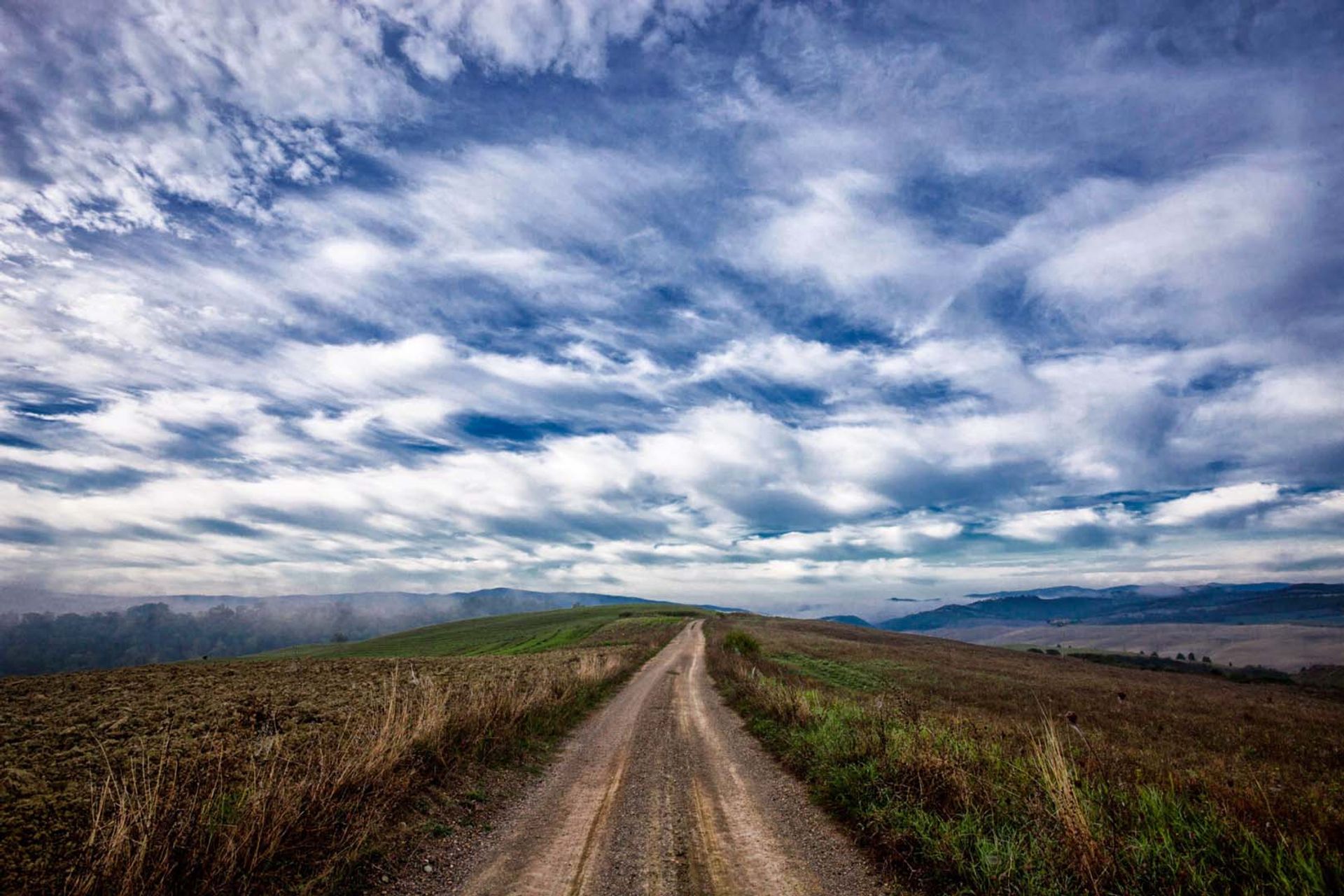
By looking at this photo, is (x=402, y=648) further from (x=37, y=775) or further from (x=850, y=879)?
(x=850, y=879)

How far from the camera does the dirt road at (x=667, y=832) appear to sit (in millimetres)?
6621

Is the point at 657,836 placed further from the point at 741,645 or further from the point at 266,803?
the point at 741,645

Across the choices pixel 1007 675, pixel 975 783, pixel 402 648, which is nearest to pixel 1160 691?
pixel 1007 675

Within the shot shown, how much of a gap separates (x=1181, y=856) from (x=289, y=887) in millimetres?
9414

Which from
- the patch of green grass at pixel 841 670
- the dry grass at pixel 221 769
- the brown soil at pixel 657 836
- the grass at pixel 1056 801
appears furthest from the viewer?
the patch of green grass at pixel 841 670

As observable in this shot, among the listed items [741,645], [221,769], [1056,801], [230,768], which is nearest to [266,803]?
[221,769]

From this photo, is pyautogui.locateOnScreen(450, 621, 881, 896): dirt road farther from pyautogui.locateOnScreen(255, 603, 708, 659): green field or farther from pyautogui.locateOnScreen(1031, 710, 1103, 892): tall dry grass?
pyautogui.locateOnScreen(255, 603, 708, 659): green field

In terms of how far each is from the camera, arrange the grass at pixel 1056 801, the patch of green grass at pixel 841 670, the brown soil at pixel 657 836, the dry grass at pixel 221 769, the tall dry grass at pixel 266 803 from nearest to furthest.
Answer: the tall dry grass at pixel 266 803 → the dry grass at pixel 221 769 → the grass at pixel 1056 801 → the brown soil at pixel 657 836 → the patch of green grass at pixel 841 670

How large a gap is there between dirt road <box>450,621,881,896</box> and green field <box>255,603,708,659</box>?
4785 centimetres

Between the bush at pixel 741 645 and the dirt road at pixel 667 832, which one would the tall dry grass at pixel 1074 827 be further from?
the bush at pixel 741 645

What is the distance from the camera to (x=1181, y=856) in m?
5.61

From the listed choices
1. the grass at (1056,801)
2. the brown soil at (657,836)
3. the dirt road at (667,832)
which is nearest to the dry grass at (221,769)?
the brown soil at (657,836)

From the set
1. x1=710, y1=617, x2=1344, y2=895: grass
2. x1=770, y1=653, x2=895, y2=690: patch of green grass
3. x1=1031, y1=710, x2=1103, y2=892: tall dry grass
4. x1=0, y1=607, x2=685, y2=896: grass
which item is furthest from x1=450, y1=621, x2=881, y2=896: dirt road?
x1=770, y1=653, x2=895, y2=690: patch of green grass

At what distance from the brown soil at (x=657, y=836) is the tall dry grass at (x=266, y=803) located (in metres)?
1.16
